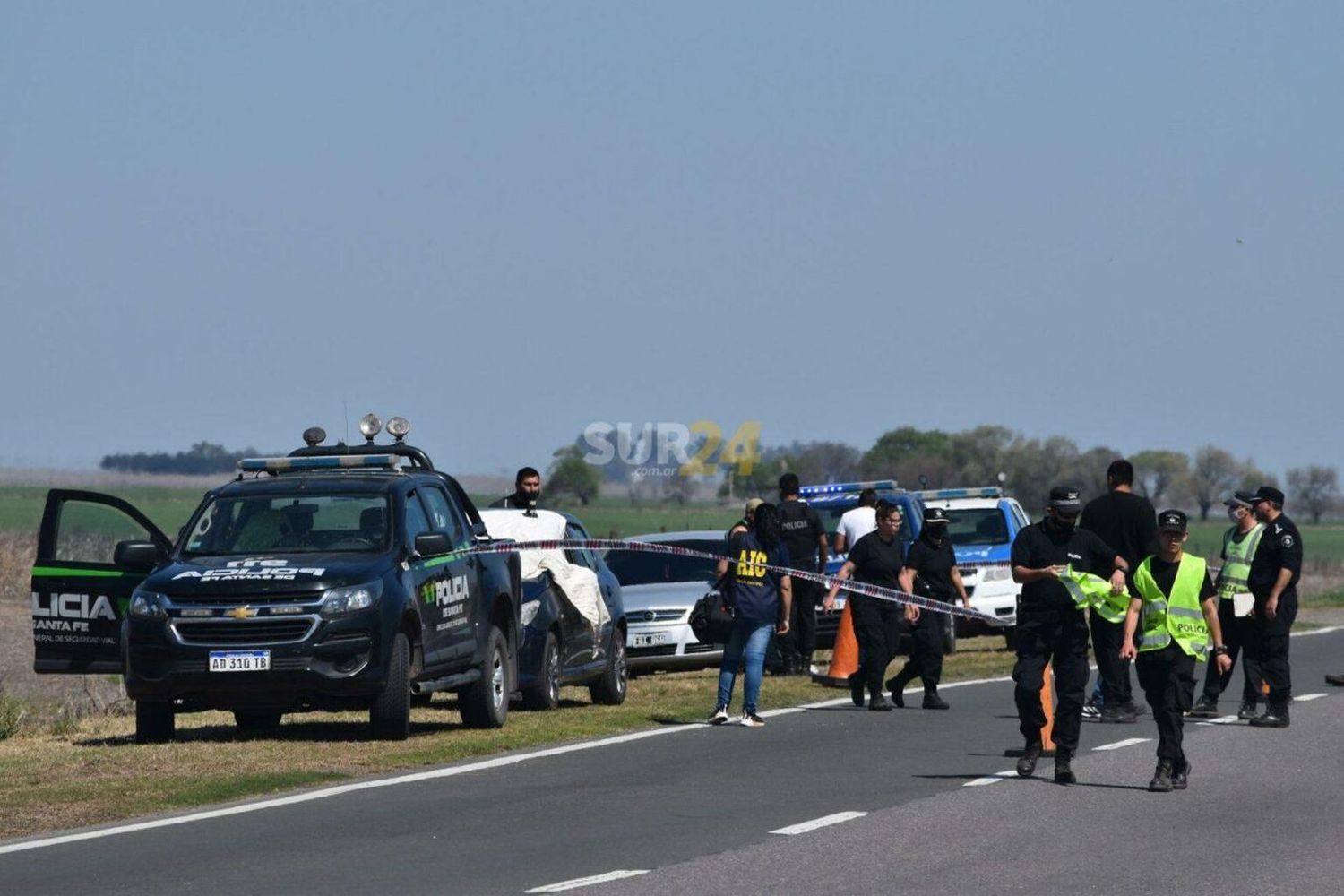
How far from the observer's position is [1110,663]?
18219mm

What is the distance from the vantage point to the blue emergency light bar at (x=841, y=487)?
27266 mm

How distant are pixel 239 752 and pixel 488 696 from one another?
2.37 metres

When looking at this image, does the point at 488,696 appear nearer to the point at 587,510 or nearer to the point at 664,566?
the point at 664,566

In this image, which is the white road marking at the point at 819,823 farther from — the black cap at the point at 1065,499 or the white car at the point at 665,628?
the white car at the point at 665,628

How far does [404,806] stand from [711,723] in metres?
5.74

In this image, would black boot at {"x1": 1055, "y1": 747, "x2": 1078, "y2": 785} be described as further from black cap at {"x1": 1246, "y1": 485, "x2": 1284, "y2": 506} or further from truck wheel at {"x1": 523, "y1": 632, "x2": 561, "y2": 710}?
truck wheel at {"x1": 523, "y1": 632, "x2": 561, "y2": 710}

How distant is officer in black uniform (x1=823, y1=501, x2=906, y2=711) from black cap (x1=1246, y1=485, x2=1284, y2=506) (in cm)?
306

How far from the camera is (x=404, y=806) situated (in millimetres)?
13242

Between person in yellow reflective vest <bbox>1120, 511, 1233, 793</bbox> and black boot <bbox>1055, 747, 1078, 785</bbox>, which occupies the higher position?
person in yellow reflective vest <bbox>1120, 511, 1233, 793</bbox>

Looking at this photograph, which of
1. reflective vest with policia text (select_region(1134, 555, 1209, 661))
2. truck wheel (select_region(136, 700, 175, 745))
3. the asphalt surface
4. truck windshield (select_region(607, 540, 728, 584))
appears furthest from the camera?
truck windshield (select_region(607, 540, 728, 584))

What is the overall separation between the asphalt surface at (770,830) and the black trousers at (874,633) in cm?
304

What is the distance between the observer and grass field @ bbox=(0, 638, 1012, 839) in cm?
1376

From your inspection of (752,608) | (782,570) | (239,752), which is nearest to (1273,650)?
(782,570)

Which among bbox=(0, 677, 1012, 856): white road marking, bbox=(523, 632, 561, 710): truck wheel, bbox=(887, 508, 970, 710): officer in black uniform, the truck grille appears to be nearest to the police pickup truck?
the truck grille
